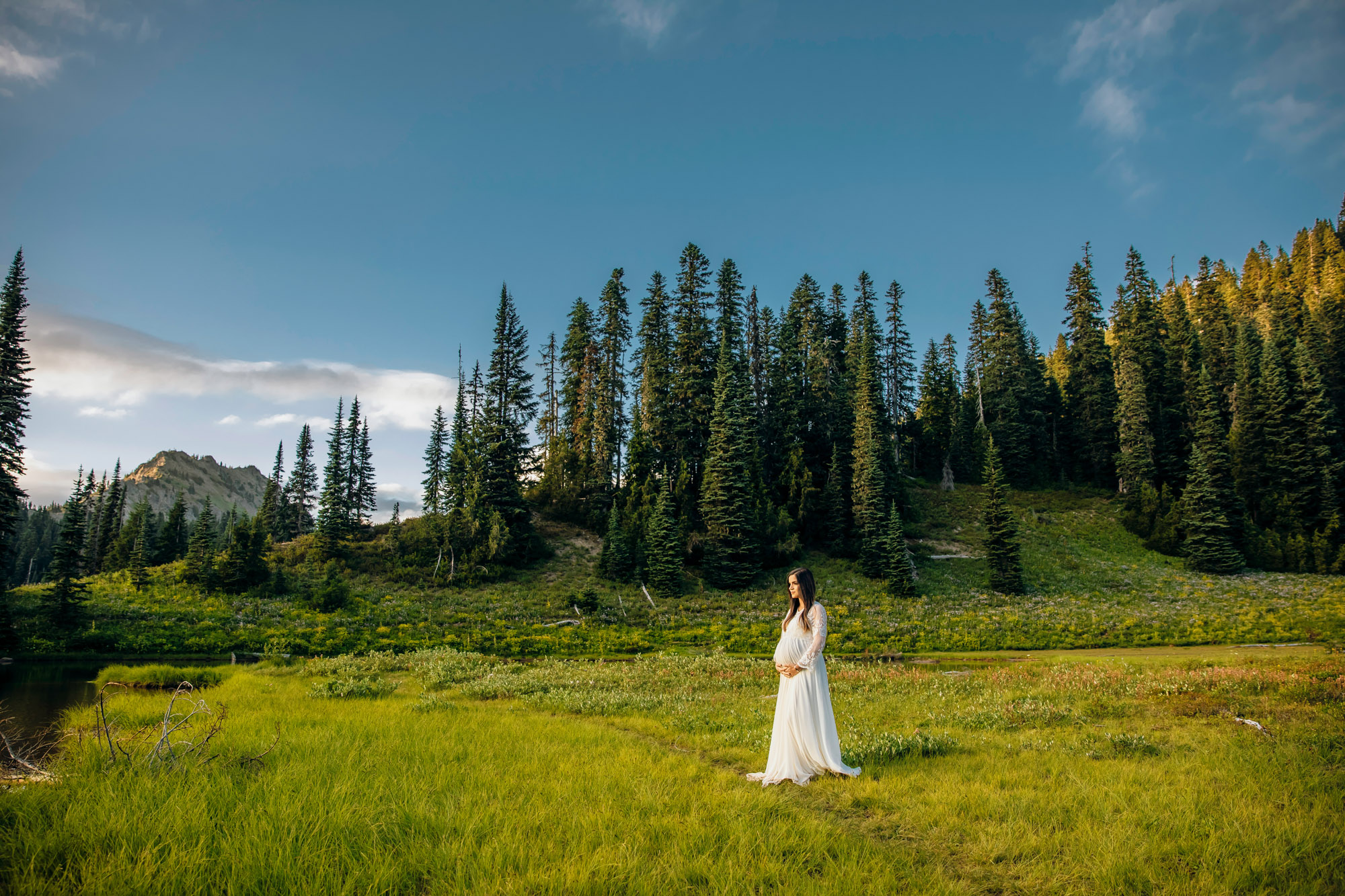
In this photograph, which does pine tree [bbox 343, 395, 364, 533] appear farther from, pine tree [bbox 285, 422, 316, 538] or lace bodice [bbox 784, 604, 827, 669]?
lace bodice [bbox 784, 604, 827, 669]

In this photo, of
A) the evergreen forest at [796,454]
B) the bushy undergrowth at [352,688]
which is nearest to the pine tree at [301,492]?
the evergreen forest at [796,454]

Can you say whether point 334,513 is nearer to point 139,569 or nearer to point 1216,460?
point 139,569

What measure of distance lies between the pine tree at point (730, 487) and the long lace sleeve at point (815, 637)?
3302cm

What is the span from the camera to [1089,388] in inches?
2402

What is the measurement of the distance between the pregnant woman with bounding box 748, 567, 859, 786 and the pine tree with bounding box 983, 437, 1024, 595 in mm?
36555

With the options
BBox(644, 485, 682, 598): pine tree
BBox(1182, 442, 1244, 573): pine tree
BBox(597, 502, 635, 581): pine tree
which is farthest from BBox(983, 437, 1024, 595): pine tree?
BBox(597, 502, 635, 581): pine tree

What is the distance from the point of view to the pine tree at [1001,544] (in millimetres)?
38156

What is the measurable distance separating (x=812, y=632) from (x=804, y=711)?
101 cm

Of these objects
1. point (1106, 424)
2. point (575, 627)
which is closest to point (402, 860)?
point (575, 627)

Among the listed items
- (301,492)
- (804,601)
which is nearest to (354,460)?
(301,492)

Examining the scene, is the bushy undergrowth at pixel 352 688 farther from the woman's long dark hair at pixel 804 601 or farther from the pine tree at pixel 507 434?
the pine tree at pixel 507 434

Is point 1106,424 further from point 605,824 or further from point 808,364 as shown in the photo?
point 605,824

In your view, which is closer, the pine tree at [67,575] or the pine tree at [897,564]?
the pine tree at [67,575]

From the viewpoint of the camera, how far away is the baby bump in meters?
7.66
